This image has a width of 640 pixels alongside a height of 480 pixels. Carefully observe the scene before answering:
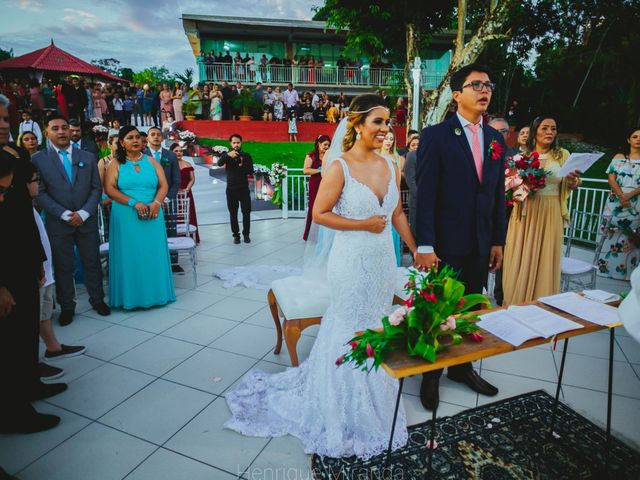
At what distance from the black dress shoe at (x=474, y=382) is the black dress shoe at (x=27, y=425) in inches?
111

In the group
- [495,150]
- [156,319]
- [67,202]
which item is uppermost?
[495,150]

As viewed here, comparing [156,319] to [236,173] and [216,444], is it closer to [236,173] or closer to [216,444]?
[216,444]

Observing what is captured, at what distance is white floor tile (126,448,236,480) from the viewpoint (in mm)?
2238

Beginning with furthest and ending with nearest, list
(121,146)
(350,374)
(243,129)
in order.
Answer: (243,129) < (121,146) < (350,374)

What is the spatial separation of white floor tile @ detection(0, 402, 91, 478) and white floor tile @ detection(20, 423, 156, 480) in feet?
0.20

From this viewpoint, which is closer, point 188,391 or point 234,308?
point 188,391

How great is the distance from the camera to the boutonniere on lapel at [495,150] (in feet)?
8.69

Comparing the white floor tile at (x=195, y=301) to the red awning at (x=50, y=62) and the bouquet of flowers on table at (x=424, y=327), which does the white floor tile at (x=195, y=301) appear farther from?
the red awning at (x=50, y=62)

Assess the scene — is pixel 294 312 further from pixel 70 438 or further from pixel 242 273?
pixel 242 273

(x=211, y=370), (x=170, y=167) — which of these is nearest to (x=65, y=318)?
(x=211, y=370)

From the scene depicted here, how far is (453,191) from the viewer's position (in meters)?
2.67

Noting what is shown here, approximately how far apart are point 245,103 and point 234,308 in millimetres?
14756

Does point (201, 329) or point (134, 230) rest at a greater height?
point (134, 230)

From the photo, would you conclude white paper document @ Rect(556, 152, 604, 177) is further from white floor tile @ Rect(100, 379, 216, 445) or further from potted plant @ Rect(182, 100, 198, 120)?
potted plant @ Rect(182, 100, 198, 120)
